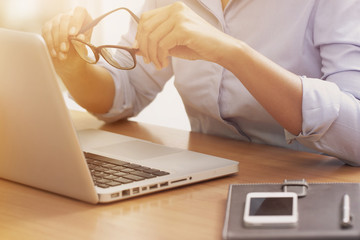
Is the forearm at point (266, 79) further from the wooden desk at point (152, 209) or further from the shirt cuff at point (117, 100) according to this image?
the shirt cuff at point (117, 100)

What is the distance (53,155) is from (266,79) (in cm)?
42

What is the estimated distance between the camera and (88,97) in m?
1.42

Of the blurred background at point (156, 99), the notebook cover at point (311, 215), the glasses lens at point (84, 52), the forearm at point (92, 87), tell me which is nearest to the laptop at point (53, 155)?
the notebook cover at point (311, 215)

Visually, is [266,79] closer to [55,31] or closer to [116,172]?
[116,172]

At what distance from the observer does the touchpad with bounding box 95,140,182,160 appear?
1060 millimetres

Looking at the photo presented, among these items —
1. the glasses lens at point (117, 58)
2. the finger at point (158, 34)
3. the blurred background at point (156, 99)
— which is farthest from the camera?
the blurred background at point (156, 99)

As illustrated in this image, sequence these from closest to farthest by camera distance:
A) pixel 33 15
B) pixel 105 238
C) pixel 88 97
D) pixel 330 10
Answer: pixel 105 238, pixel 330 10, pixel 88 97, pixel 33 15

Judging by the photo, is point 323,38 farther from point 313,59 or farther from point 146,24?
point 146,24

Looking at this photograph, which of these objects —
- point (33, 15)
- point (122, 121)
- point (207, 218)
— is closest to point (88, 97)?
point (122, 121)

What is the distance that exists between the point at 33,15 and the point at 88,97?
224cm

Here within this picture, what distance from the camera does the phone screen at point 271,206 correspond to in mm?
738

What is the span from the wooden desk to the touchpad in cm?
13

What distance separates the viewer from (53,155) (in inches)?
33.1

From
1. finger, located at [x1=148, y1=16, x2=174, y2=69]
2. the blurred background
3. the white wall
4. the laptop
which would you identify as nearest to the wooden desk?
the laptop
